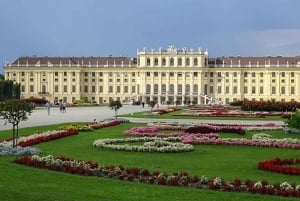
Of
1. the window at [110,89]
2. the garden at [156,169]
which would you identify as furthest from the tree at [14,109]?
the window at [110,89]

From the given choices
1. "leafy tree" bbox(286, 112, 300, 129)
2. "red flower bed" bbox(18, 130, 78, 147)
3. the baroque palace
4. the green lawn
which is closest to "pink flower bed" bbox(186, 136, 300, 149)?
the green lawn

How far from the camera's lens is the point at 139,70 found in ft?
336

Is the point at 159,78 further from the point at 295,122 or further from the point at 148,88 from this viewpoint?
Answer: the point at 295,122

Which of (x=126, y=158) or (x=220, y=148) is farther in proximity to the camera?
(x=220, y=148)

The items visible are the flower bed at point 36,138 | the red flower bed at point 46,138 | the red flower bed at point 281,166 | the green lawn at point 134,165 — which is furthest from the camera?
the red flower bed at point 46,138

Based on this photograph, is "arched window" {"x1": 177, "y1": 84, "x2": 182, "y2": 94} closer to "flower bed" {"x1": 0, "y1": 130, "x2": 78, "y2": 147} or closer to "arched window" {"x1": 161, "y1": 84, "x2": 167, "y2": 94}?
"arched window" {"x1": 161, "y1": 84, "x2": 167, "y2": 94}

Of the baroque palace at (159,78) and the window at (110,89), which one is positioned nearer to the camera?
the baroque palace at (159,78)

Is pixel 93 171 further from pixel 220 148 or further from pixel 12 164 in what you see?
pixel 220 148

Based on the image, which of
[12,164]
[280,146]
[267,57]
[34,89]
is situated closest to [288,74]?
[267,57]

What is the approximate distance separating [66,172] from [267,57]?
94808mm

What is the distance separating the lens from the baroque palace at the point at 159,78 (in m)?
100

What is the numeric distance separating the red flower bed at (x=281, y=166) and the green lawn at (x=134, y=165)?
0.18 m

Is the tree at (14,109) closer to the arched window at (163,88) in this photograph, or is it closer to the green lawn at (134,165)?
the green lawn at (134,165)

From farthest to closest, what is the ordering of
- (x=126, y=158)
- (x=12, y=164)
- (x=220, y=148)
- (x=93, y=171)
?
1. (x=220, y=148)
2. (x=126, y=158)
3. (x=12, y=164)
4. (x=93, y=171)
